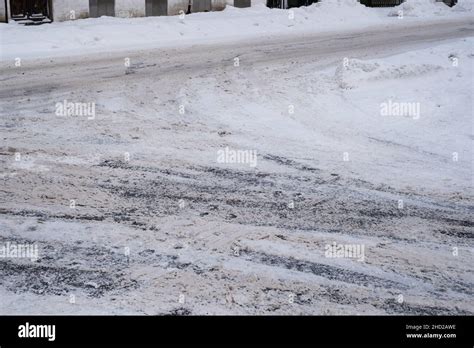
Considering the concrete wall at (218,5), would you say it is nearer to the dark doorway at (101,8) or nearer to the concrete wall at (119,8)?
the concrete wall at (119,8)

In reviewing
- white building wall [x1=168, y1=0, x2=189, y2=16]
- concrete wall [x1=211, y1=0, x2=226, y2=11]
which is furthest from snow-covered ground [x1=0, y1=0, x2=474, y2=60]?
white building wall [x1=168, y1=0, x2=189, y2=16]

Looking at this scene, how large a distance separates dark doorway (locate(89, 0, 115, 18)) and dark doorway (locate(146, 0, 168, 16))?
4.67 feet

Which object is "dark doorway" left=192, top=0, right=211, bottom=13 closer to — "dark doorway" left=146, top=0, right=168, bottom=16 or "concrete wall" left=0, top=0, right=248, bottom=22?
"concrete wall" left=0, top=0, right=248, bottom=22

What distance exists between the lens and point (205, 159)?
270 inches

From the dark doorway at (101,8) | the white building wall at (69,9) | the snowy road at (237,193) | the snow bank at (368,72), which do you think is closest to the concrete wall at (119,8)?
the white building wall at (69,9)

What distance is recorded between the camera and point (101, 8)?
2036cm

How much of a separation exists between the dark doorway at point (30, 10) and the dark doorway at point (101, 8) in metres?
1.47

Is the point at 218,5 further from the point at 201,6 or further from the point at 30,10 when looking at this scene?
the point at 30,10

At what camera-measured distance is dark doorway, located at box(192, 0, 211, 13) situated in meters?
22.6

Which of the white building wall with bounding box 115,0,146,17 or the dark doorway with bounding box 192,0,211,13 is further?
the dark doorway with bounding box 192,0,211,13

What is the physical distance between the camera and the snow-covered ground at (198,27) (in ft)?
50.4

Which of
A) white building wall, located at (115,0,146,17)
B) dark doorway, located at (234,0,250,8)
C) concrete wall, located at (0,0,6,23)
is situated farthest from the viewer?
dark doorway, located at (234,0,250,8)

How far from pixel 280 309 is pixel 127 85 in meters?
7.28
